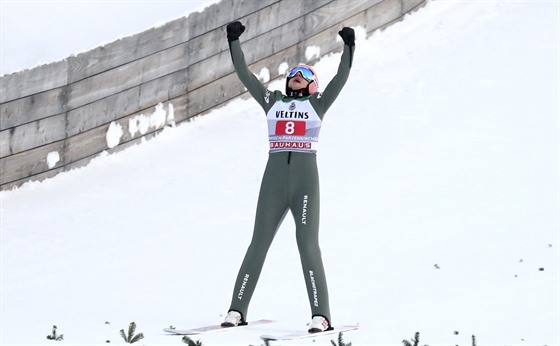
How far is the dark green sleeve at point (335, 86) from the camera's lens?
8477 mm

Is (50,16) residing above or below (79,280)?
above

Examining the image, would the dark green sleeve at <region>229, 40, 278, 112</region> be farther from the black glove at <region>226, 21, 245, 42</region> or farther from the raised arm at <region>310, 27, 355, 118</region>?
the raised arm at <region>310, 27, 355, 118</region>

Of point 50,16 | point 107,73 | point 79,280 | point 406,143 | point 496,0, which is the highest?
point 496,0

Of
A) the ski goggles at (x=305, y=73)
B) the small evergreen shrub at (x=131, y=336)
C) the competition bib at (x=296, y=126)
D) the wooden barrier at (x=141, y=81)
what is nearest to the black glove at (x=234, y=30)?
the ski goggles at (x=305, y=73)

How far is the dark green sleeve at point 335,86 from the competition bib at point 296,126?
2.0 inches

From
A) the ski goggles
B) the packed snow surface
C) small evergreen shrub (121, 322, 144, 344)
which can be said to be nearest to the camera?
small evergreen shrub (121, 322, 144, 344)

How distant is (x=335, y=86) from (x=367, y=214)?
404 cm

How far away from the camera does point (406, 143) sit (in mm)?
14367

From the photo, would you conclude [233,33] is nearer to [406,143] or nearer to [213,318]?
[213,318]

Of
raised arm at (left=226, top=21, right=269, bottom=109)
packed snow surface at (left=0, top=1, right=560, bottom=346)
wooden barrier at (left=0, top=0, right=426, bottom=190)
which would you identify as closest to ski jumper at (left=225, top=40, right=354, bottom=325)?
raised arm at (left=226, top=21, right=269, bottom=109)

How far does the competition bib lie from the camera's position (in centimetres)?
848

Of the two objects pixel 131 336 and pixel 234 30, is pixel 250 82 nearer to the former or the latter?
pixel 234 30

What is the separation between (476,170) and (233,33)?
525cm

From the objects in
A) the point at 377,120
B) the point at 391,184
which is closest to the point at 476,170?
the point at 391,184
